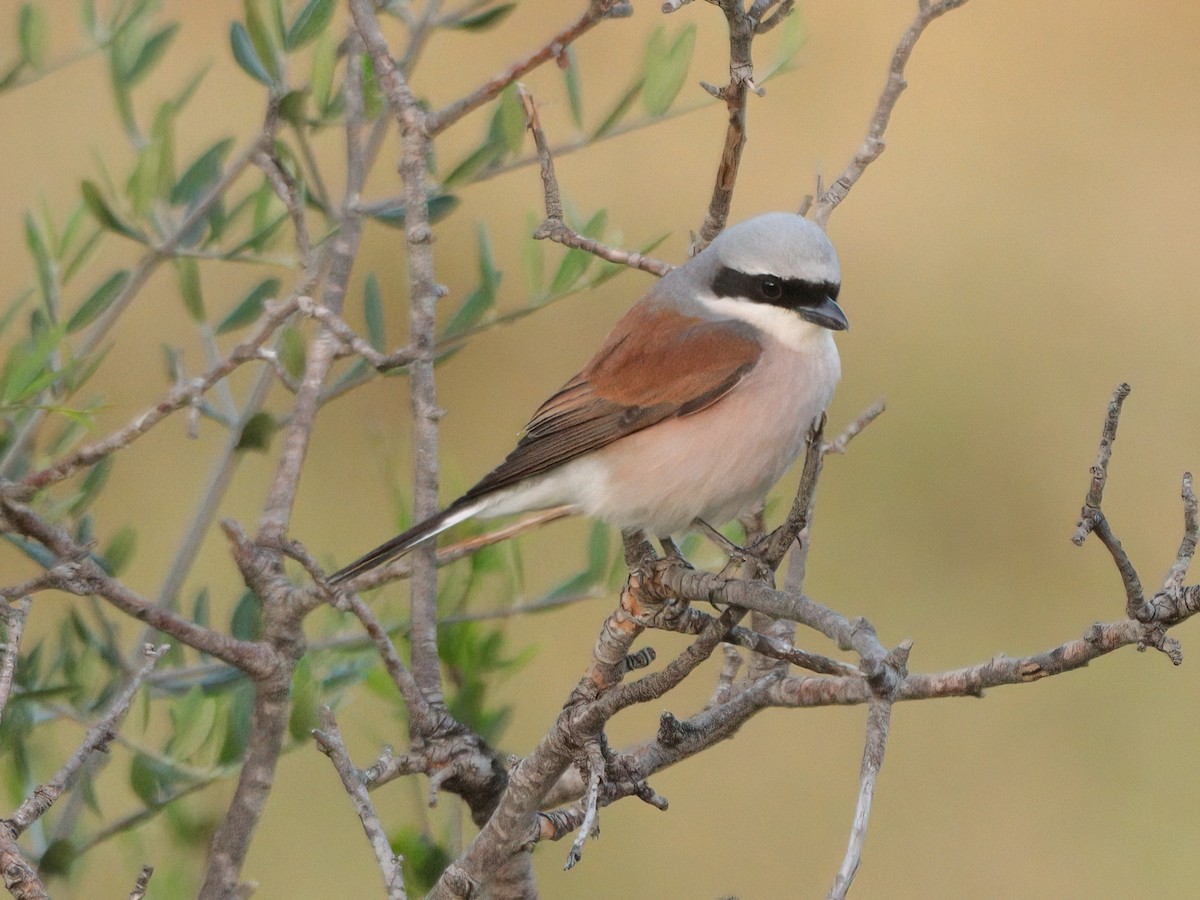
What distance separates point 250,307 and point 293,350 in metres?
0.18

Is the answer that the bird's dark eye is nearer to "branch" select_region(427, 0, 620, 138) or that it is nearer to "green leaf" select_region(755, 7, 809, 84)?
"green leaf" select_region(755, 7, 809, 84)

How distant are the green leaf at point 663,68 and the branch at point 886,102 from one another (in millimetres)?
312

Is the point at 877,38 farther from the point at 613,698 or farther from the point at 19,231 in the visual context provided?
the point at 613,698

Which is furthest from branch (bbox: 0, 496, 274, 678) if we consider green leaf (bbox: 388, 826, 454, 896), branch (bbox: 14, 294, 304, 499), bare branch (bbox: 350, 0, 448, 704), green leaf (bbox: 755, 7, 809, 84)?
green leaf (bbox: 755, 7, 809, 84)

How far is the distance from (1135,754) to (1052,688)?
45 centimetres

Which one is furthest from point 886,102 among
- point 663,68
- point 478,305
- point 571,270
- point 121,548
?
point 121,548

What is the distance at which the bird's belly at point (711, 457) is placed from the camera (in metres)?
2.53

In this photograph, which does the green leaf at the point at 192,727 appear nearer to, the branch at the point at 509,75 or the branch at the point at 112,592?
the branch at the point at 112,592

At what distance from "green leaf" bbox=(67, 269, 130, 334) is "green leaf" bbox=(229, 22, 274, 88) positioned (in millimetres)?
337

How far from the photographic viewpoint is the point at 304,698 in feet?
5.46

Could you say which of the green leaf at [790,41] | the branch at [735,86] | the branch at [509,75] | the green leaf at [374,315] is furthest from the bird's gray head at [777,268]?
the branch at [509,75]

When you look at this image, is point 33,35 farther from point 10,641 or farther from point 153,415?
point 10,641

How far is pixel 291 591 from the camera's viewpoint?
1.65 m

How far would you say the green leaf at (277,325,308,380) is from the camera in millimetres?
2102
